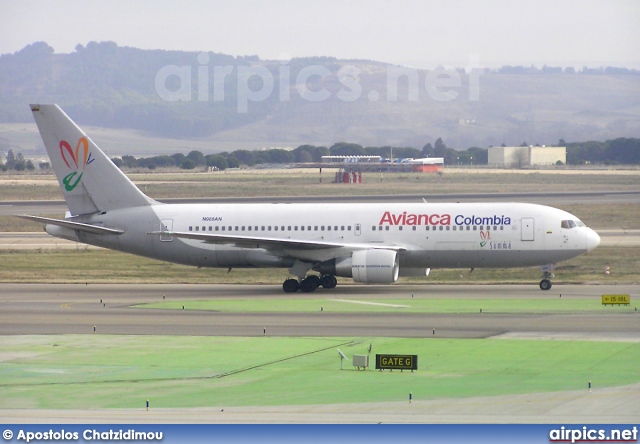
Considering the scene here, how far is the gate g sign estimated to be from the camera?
25.1 m

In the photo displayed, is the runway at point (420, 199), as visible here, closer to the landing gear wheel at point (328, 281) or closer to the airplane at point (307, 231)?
the airplane at point (307, 231)

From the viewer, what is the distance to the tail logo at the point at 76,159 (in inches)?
1870

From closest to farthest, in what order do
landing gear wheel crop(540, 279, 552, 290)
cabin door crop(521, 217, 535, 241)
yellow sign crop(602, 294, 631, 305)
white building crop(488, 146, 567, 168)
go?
yellow sign crop(602, 294, 631, 305) → landing gear wheel crop(540, 279, 552, 290) → cabin door crop(521, 217, 535, 241) → white building crop(488, 146, 567, 168)

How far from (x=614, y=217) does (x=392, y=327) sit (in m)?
50.8

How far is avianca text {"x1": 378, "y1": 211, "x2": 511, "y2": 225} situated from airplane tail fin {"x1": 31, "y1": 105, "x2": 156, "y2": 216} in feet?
40.1

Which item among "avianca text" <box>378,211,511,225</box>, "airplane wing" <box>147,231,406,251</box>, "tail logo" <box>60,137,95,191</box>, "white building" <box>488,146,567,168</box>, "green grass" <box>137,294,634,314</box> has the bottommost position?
"green grass" <box>137,294,634,314</box>

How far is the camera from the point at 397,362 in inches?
992

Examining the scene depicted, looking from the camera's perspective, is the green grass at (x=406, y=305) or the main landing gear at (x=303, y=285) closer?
the green grass at (x=406, y=305)

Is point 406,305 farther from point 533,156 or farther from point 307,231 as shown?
point 533,156

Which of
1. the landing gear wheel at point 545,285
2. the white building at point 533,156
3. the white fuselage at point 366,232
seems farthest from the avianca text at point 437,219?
the white building at point 533,156

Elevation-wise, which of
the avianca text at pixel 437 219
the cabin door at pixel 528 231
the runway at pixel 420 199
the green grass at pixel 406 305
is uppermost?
the runway at pixel 420 199

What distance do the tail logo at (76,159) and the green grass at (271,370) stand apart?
16773 mm

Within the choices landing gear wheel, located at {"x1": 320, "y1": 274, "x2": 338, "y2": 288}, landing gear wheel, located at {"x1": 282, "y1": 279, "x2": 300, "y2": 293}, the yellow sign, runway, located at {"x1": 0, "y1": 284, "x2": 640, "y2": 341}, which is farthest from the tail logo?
the yellow sign

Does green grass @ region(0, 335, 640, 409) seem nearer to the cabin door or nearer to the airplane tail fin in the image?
the cabin door
